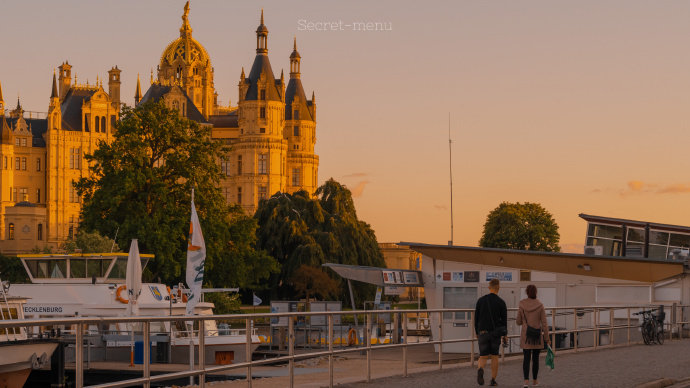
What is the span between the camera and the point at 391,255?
162000 mm

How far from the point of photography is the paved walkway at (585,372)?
18.6 m

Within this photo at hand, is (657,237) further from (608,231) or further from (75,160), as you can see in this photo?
(75,160)

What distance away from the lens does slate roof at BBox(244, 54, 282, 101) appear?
162625 mm

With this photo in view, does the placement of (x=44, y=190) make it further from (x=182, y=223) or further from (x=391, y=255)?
(x=182, y=223)

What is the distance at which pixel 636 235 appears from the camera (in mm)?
49656


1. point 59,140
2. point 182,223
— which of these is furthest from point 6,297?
point 59,140

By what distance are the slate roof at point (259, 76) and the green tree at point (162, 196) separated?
9657cm

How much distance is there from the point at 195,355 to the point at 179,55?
584 feet

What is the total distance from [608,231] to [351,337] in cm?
3226

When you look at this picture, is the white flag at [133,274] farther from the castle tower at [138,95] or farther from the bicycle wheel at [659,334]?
the castle tower at [138,95]

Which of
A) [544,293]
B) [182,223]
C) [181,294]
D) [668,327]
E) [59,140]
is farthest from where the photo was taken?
[59,140]

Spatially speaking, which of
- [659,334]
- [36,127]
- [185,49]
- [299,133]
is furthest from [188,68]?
[659,334]

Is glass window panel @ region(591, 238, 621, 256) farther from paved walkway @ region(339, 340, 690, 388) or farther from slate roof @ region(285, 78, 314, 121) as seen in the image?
slate roof @ region(285, 78, 314, 121)

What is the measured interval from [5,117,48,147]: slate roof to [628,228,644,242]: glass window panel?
123003 mm
